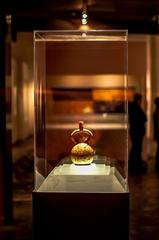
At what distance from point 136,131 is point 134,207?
305 cm

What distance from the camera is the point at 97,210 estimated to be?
11.8 ft

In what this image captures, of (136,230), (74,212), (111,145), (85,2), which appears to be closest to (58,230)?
(74,212)

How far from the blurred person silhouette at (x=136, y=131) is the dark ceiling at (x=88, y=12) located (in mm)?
2339

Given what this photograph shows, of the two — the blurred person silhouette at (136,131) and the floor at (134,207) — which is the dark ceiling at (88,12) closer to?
the floor at (134,207)

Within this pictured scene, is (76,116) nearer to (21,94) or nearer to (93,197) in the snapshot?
(21,94)

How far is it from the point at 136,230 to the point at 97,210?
64.5 inches

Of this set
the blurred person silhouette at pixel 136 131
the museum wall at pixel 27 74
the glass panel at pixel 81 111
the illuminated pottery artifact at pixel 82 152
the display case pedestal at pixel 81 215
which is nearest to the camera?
the display case pedestal at pixel 81 215

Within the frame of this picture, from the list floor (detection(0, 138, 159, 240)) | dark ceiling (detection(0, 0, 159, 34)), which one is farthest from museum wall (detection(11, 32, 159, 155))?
dark ceiling (detection(0, 0, 159, 34))

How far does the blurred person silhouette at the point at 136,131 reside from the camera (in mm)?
8914

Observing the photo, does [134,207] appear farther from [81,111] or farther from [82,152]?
[81,111]

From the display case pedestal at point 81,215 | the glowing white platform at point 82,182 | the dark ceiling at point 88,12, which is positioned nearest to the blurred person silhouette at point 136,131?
the dark ceiling at point 88,12

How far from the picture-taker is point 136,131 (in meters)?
9.08

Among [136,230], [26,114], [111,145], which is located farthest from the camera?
[26,114]

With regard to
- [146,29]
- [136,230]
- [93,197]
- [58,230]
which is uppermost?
[146,29]
